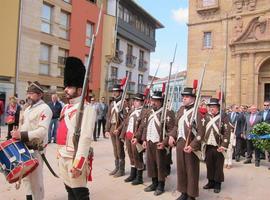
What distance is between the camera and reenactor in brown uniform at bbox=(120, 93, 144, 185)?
25.1 ft

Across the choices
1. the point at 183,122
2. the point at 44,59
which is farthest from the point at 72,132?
the point at 44,59

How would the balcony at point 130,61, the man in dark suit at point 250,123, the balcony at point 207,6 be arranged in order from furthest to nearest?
the balcony at point 130,61
the balcony at point 207,6
the man in dark suit at point 250,123

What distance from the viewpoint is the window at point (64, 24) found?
2742cm

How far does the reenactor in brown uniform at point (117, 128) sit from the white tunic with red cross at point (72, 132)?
12.5ft

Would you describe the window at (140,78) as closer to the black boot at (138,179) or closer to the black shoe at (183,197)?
the black boot at (138,179)

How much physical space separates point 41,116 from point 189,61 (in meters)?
25.4

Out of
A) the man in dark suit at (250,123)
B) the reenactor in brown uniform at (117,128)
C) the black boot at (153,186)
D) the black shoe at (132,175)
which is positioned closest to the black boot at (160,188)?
the black boot at (153,186)

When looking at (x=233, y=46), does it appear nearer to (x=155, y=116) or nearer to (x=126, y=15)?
(x=126, y=15)

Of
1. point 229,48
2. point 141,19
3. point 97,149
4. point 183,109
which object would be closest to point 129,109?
point 183,109

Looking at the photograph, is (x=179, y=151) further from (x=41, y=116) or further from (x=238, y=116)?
(x=238, y=116)

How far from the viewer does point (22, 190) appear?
21.9 ft

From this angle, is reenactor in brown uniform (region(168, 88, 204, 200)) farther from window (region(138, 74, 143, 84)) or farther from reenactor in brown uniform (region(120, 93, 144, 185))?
window (region(138, 74, 143, 84))

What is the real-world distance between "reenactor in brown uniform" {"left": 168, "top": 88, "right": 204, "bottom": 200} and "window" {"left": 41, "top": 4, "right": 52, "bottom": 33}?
2111cm

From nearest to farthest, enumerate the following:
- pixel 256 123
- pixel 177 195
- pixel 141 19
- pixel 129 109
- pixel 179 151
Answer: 1. pixel 179 151
2. pixel 177 195
3. pixel 129 109
4. pixel 256 123
5. pixel 141 19
